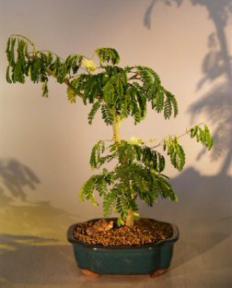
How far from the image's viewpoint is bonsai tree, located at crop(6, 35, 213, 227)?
6.10 feet

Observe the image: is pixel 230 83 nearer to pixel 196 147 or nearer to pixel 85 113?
pixel 196 147

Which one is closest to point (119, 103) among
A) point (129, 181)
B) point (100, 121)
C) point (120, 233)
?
point (129, 181)

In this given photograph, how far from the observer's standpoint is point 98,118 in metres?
2.97

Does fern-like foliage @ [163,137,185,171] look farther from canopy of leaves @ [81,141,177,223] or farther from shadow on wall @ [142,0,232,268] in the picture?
shadow on wall @ [142,0,232,268]

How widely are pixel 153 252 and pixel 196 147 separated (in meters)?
1.06

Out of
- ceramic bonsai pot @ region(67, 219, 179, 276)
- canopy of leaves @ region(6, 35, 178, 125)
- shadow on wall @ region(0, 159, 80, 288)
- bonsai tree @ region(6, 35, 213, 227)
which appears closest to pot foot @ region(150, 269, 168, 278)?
ceramic bonsai pot @ region(67, 219, 179, 276)

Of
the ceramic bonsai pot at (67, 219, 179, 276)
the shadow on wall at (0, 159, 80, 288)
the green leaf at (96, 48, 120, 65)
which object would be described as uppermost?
the green leaf at (96, 48, 120, 65)

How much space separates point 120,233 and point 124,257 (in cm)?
15

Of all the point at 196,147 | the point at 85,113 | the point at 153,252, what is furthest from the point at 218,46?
the point at 153,252

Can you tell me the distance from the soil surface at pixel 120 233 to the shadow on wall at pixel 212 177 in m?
0.40

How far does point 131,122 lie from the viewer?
2955 mm

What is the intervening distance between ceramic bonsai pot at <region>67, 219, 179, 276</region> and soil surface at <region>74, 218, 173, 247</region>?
38 millimetres

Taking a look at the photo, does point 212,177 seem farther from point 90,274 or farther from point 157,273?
point 90,274

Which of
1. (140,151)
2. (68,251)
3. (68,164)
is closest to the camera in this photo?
(140,151)
